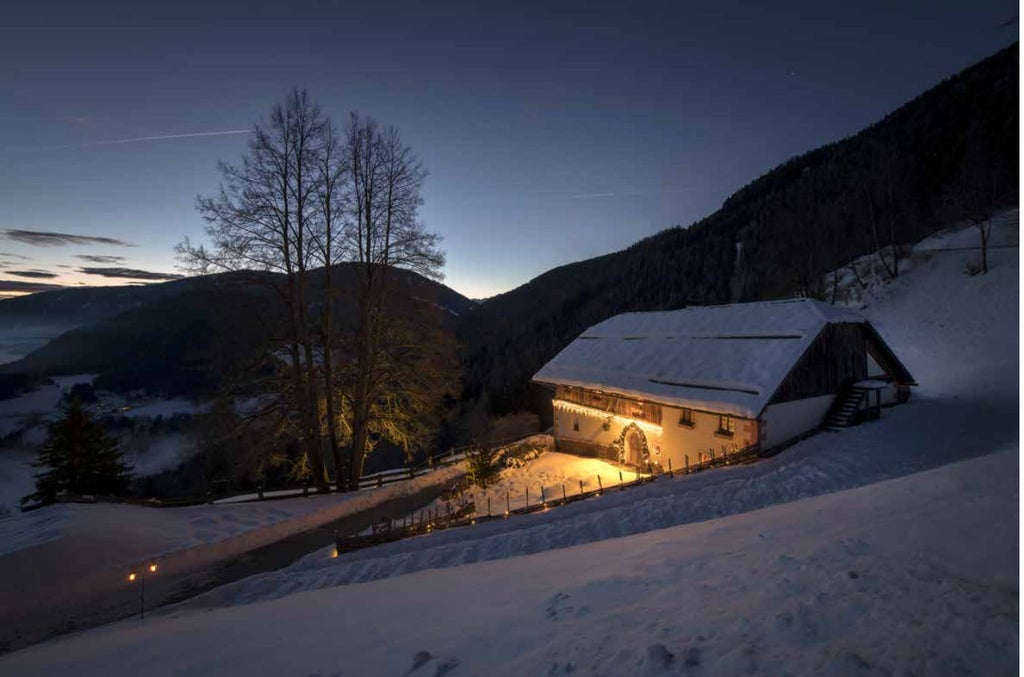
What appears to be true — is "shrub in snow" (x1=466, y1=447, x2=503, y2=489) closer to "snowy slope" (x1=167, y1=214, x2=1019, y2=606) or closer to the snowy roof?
"snowy slope" (x1=167, y1=214, x2=1019, y2=606)

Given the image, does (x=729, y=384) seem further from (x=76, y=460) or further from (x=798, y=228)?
(x=798, y=228)

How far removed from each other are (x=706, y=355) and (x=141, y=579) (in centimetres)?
2177

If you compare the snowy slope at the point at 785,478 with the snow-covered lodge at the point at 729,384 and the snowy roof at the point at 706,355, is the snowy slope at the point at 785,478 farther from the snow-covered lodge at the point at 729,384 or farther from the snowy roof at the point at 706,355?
the snowy roof at the point at 706,355

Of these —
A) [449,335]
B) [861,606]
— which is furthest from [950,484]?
[449,335]

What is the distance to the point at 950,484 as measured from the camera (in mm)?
7883

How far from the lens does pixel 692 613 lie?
463cm

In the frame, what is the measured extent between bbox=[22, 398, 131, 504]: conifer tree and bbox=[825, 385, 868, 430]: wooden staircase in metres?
36.5

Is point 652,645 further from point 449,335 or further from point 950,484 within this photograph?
point 449,335

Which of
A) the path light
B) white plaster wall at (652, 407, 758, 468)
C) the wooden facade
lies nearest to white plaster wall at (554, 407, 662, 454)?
white plaster wall at (652, 407, 758, 468)

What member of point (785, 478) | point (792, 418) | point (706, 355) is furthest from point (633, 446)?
point (785, 478)

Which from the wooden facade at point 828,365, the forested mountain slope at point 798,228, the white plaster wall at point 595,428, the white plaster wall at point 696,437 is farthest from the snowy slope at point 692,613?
the forested mountain slope at point 798,228

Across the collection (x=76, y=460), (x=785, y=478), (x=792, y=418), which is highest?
(x=792, y=418)

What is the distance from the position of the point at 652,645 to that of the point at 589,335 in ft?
83.2

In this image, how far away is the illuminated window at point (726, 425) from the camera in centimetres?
1734
